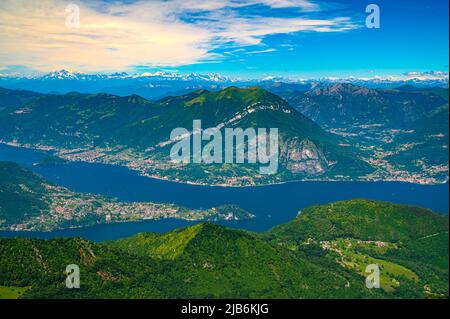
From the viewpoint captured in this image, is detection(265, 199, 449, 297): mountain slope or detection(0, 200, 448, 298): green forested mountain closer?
detection(0, 200, 448, 298): green forested mountain

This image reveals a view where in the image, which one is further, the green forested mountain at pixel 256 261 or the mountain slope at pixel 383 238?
the mountain slope at pixel 383 238

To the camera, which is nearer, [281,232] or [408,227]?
[408,227]

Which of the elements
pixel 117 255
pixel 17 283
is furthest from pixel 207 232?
pixel 17 283

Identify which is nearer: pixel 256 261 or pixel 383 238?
pixel 256 261

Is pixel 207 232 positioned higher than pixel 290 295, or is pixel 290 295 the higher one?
pixel 207 232

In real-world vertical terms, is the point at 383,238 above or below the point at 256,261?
below
